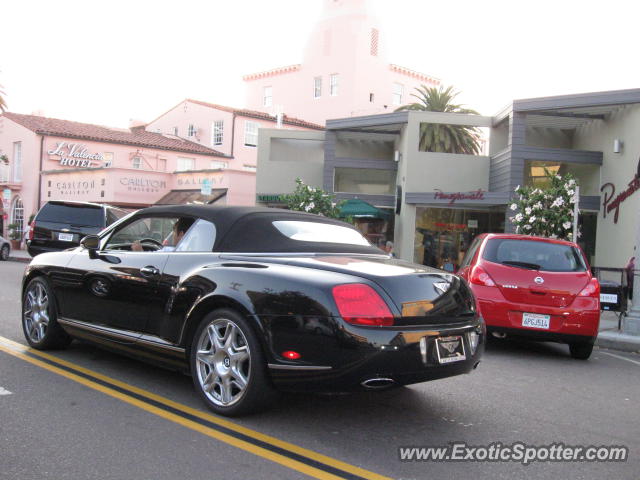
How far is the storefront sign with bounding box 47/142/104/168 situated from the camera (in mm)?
34531

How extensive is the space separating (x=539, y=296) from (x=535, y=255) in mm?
657

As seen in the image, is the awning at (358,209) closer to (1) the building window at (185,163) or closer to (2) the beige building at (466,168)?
(2) the beige building at (466,168)

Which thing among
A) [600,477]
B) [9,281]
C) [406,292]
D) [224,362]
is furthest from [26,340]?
[9,281]

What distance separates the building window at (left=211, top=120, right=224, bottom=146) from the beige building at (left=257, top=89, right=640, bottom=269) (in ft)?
37.5

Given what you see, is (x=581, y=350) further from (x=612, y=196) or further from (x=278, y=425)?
(x=612, y=196)

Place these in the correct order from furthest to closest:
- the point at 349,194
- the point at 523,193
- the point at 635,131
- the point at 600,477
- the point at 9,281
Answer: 1. the point at 349,194
2. the point at 635,131
3. the point at 523,193
4. the point at 9,281
5. the point at 600,477

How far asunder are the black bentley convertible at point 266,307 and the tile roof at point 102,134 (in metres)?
31.0

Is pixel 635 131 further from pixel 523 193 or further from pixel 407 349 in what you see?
pixel 407 349

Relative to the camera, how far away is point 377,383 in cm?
393

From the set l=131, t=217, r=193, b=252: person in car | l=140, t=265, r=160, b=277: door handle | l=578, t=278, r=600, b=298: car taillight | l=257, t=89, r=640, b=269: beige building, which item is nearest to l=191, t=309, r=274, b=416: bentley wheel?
l=140, t=265, r=160, b=277: door handle

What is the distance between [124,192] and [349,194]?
41.8ft

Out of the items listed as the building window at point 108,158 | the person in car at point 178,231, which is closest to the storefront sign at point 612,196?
the person in car at point 178,231

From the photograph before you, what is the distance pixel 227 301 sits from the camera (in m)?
4.34

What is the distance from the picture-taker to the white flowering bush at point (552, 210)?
1461 cm
